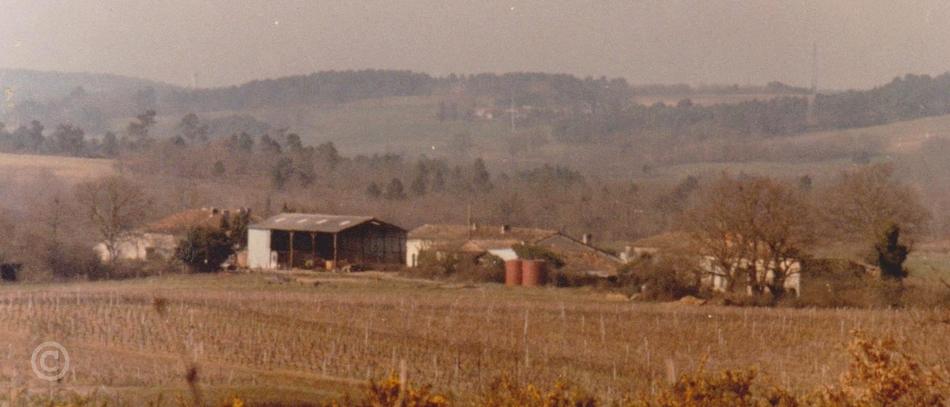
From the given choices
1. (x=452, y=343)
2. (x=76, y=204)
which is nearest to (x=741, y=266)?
(x=452, y=343)

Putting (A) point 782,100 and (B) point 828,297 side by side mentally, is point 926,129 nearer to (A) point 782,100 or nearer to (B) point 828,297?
(A) point 782,100

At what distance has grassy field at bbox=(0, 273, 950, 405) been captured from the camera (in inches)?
931

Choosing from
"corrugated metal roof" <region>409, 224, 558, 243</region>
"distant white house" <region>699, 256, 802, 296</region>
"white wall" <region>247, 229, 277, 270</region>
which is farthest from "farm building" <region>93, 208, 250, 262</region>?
"distant white house" <region>699, 256, 802, 296</region>

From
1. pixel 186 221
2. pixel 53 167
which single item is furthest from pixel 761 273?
pixel 53 167

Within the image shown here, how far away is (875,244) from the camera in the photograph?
60.9 m

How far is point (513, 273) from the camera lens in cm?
6531

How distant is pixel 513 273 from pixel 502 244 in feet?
37.5

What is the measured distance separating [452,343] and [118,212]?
48.2 metres

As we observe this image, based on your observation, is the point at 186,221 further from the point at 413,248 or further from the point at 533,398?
the point at 533,398

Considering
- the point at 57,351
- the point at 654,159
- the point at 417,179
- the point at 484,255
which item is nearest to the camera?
the point at 57,351

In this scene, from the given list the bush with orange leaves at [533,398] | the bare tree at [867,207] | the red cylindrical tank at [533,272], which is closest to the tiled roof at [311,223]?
the red cylindrical tank at [533,272]

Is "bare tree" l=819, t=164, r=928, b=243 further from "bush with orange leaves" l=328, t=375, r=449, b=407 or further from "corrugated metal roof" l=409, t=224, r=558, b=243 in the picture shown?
"bush with orange leaves" l=328, t=375, r=449, b=407

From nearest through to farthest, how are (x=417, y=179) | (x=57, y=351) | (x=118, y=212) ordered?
(x=57, y=351), (x=118, y=212), (x=417, y=179)

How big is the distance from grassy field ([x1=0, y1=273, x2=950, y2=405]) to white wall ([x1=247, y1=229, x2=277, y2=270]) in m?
17.0
